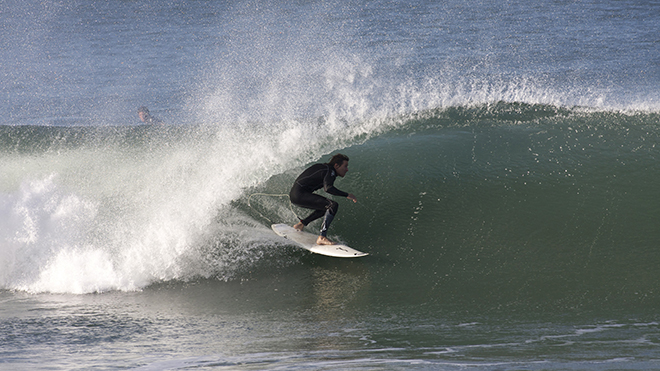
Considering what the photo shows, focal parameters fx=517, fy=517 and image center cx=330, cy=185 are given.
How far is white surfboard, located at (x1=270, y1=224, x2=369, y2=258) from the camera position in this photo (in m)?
6.14

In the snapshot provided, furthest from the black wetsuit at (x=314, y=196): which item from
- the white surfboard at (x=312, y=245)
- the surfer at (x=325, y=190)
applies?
the white surfboard at (x=312, y=245)

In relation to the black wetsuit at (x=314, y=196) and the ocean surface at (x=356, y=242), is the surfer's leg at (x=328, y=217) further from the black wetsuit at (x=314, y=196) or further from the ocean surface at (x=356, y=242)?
the ocean surface at (x=356, y=242)

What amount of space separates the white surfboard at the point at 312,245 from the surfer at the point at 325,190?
7 centimetres

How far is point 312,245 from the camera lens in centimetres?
630

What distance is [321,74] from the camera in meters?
17.3

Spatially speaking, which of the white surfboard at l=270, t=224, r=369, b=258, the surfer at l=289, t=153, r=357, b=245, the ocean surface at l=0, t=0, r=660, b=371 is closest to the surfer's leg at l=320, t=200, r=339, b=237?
the surfer at l=289, t=153, r=357, b=245

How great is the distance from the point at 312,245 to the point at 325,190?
698 mm

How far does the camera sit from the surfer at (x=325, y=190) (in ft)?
20.3

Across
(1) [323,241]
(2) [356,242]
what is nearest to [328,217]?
(1) [323,241]

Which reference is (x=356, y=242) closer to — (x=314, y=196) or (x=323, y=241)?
(x=323, y=241)

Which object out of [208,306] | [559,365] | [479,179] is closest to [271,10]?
[479,179]

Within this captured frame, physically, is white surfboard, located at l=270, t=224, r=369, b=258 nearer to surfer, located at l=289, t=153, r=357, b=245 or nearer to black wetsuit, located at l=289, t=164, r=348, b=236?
surfer, located at l=289, t=153, r=357, b=245

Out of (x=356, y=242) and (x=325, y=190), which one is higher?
(x=325, y=190)

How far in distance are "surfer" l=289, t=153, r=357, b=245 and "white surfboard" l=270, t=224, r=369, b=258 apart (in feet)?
0.24
